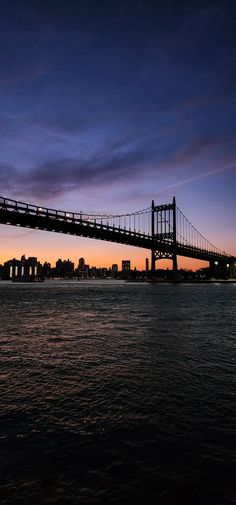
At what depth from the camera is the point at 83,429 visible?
5.47m

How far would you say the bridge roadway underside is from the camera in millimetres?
58531

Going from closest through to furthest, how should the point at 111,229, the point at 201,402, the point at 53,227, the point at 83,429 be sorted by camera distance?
the point at 83,429 → the point at 201,402 → the point at 53,227 → the point at 111,229

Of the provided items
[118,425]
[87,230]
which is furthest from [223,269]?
[118,425]

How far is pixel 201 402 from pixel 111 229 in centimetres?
7038

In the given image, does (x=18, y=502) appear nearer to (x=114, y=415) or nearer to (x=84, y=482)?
(x=84, y=482)

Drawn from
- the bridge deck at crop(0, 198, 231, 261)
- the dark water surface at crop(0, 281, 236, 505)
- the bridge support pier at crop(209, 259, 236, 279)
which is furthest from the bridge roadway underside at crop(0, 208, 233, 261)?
the dark water surface at crop(0, 281, 236, 505)

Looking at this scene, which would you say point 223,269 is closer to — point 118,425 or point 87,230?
point 87,230

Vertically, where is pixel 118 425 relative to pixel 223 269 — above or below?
below

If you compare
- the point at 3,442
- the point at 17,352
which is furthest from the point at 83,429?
the point at 17,352

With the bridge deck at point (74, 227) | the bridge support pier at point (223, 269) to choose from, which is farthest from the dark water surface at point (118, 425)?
the bridge support pier at point (223, 269)

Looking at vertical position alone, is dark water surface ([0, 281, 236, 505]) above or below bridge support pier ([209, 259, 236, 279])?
below

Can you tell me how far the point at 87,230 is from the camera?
231 feet

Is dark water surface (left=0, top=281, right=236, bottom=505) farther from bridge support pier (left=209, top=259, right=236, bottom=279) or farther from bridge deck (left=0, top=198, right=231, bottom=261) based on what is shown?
bridge support pier (left=209, top=259, right=236, bottom=279)

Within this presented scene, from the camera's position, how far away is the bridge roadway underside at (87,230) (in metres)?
58.5
